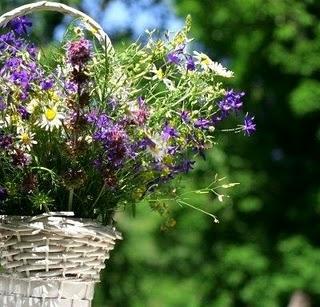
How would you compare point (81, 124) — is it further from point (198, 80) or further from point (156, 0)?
point (156, 0)

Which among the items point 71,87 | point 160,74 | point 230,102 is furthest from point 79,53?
point 230,102

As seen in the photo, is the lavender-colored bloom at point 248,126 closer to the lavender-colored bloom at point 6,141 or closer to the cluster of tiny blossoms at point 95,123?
the cluster of tiny blossoms at point 95,123

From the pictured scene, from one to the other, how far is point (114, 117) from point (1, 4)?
4610 millimetres

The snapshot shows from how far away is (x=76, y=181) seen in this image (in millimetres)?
1497

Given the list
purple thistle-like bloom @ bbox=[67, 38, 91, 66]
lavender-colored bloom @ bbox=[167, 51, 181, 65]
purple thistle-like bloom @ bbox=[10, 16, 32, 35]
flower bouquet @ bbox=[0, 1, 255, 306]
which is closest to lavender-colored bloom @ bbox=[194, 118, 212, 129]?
flower bouquet @ bbox=[0, 1, 255, 306]

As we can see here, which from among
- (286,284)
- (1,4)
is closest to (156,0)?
(1,4)

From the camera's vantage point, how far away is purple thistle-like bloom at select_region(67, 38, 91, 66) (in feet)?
4.87

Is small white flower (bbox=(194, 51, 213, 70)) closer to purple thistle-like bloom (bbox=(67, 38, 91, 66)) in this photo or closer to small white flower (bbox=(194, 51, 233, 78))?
small white flower (bbox=(194, 51, 233, 78))

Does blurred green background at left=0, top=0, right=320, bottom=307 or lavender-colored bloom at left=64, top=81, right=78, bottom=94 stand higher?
blurred green background at left=0, top=0, right=320, bottom=307

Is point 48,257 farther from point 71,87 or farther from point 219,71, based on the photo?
point 219,71

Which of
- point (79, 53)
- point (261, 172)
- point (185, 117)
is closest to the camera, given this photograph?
point (79, 53)

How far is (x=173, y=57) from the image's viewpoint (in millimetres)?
1634

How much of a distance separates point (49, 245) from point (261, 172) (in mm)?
4321

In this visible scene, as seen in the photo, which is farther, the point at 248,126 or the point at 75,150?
the point at 248,126
